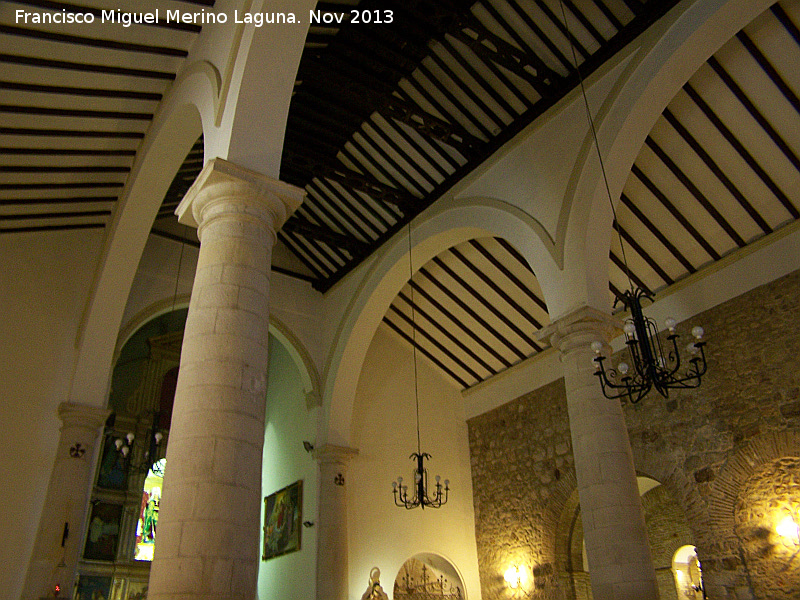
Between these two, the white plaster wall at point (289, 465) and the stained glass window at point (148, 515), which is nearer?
the white plaster wall at point (289, 465)

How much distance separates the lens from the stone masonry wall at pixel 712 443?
7.38m

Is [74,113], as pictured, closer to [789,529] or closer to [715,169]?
[715,169]

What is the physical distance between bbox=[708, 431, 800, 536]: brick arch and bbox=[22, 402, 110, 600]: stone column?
7.25 m

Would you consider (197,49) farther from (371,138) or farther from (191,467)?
(191,467)

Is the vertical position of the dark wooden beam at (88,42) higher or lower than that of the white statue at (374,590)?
higher

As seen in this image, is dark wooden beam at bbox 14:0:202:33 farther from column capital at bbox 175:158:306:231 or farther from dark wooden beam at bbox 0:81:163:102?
column capital at bbox 175:158:306:231

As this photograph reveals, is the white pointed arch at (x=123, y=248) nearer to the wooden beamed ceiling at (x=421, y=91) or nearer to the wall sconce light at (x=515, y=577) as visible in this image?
the wooden beamed ceiling at (x=421, y=91)

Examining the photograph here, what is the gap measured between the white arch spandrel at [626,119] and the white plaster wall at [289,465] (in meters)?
5.85

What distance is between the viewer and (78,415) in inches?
316

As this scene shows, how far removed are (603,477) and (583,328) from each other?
4.53ft

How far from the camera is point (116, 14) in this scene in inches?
229

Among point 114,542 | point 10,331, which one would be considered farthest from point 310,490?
point 10,331

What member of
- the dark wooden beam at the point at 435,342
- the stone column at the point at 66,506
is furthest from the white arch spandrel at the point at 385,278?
the stone column at the point at 66,506

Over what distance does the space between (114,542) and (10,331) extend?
4.76 metres
